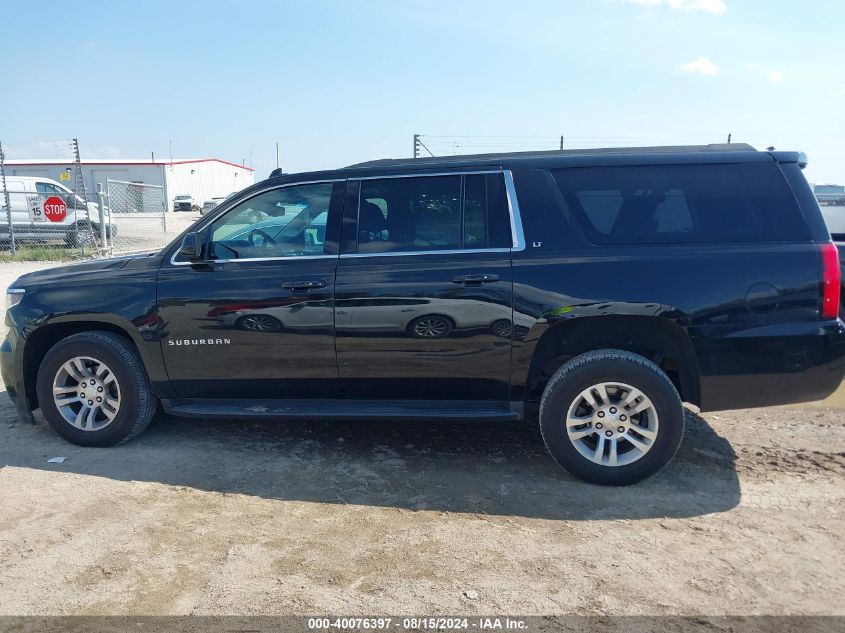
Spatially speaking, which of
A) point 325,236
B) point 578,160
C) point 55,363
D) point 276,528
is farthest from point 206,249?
point 578,160

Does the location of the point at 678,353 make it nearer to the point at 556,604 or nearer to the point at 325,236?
the point at 556,604

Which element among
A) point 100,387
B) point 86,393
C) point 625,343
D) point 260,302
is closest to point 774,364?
point 625,343

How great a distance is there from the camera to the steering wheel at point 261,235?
14.7 feet

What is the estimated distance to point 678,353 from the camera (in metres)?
4.06

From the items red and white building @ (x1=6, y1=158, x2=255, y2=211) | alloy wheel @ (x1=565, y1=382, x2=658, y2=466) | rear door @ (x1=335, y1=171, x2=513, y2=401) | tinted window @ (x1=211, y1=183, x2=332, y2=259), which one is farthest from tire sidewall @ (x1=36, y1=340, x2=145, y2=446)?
red and white building @ (x1=6, y1=158, x2=255, y2=211)

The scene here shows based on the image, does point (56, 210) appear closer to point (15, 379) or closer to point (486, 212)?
point (15, 379)

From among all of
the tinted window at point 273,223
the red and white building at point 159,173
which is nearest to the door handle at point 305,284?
the tinted window at point 273,223

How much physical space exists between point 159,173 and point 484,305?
184ft

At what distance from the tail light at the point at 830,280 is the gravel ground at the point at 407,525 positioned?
110 centimetres

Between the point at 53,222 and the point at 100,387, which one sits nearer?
the point at 100,387

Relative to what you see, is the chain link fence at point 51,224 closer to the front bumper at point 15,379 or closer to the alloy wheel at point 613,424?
the front bumper at point 15,379

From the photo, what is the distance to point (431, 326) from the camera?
410 cm

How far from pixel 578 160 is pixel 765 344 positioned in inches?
61.0

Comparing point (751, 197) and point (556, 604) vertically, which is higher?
point (751, 197)
